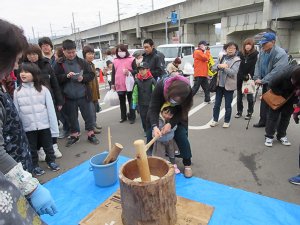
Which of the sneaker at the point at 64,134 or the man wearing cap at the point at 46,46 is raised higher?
the man wearing cap at the point at 46,46

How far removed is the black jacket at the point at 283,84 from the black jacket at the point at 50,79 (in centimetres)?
317

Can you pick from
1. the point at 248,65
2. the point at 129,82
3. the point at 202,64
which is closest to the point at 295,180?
the point at 248,65

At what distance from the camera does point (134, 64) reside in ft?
16.9

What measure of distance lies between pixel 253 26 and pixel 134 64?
53.6 ft

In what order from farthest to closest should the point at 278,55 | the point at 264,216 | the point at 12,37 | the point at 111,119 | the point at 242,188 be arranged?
the point at 111,119 → the point at 278,55 → the point at 242,188 → the point at 264,216 → the point at 12,37

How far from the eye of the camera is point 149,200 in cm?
189

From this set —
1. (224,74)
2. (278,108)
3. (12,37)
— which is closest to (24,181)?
(12,37)

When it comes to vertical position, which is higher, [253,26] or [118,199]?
[253,26]

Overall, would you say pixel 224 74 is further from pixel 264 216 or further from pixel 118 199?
pixel 118 199

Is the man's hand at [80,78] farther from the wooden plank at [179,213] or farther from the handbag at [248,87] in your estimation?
the handbag at [248,87]

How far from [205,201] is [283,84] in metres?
2.04

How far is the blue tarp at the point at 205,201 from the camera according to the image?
91.1 inches

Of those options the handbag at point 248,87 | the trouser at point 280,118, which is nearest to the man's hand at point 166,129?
the trouser at point 280,118

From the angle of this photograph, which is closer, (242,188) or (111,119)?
(242,188)
